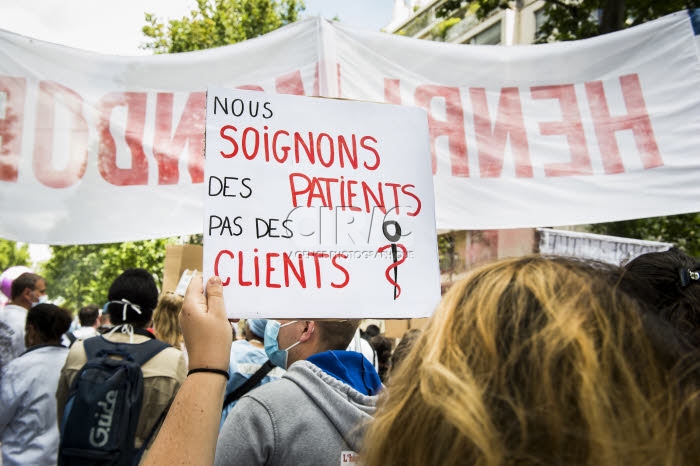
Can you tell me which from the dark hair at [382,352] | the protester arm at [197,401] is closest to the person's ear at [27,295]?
the dark hair at [382,352]

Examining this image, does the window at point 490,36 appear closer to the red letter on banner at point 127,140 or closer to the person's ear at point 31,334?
the red letter on banner at point 127,140

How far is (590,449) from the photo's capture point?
66 centimetres

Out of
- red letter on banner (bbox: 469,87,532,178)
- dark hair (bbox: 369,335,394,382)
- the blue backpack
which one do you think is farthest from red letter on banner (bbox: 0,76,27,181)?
dark hair (bbox: 369,335,394,382)

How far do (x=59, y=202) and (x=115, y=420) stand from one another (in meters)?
1.12

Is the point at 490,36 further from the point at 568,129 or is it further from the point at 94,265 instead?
the point at 94,265

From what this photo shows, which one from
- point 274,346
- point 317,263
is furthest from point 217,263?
point 274,346

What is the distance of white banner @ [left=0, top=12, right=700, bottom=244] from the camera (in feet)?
9.95

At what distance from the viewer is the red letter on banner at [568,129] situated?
324 centimetres

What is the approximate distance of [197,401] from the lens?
1137 millimetres

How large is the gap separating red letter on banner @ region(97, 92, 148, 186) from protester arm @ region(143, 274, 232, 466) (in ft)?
6.43

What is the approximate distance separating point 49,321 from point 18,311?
955mm

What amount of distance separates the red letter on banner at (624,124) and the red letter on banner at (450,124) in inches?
29.6

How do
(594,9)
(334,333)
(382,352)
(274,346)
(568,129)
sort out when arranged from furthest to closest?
1. (594,9)
2. (382,352)
3. (568,129)
4. (274,346)
5. (334,333)

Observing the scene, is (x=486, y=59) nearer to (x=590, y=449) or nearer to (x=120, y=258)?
(x=590, y=449)
